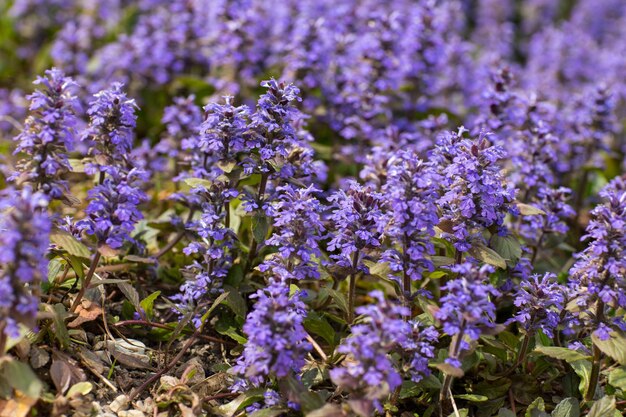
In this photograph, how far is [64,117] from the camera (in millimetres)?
4230

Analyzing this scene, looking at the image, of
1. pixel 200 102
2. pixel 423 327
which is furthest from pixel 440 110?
pixel 423 327

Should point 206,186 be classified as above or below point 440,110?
above

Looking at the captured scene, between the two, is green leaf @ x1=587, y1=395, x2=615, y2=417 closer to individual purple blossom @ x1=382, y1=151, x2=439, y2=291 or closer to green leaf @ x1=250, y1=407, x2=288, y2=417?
individual purple blossom @ x1=382, y1=151, x2=439, y2=291

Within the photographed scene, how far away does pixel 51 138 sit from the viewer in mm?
4105

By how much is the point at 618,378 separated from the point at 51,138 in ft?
12.6

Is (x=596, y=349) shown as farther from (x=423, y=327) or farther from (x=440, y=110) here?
(x=440, y=110)

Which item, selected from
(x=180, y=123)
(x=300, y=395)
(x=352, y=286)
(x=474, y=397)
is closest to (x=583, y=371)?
(x=474, y=397)

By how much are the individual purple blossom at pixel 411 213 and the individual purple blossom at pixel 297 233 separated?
47cm

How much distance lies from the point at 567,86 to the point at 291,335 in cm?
758

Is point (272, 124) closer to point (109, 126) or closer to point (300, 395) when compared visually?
point (109, 126)

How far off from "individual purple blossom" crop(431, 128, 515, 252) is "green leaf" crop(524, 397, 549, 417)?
107 centimetres

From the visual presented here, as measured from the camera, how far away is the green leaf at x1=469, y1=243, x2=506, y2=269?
4387mm

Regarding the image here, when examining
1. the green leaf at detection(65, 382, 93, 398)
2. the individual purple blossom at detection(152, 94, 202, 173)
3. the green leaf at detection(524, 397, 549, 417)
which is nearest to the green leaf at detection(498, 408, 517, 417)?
the green leaf at detection(524, 397, 549, 417)

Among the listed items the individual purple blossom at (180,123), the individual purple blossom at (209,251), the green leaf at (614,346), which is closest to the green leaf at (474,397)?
the green leaf at (614,346)
